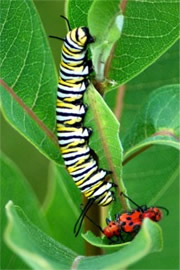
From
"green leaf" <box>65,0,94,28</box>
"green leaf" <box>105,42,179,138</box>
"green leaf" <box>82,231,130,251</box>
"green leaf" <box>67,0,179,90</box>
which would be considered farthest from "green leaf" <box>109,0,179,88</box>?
"green leaf" <box>105,42,179,138</box>

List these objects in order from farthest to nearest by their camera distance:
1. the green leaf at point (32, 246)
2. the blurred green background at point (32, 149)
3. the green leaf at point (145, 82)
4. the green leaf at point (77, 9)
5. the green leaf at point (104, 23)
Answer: the blurred green background at point (32, 149), the green leaf at point (145, 82), the green leaf at point (77, 9), the green leaf at point (104, 23), the green leaf at point (32, 246)

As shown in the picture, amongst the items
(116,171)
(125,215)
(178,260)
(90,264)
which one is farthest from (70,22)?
(178,260)

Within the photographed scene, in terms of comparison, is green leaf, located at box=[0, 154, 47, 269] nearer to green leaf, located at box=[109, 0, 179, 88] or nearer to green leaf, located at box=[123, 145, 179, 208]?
green leaf, located at box=[123, 145, 179, 208]

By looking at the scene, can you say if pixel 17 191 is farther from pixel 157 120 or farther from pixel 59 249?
pixel 59 249

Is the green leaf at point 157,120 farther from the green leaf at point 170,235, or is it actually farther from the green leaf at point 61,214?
the green leaf at point 170,235

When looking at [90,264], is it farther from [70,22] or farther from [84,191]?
[70,22]

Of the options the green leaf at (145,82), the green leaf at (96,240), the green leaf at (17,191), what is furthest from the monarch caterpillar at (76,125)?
the green leaf at (145,82)

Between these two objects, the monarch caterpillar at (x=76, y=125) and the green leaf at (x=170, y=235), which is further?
the green leaf at (x=170, y=235)

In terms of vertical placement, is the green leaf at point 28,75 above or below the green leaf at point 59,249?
above
